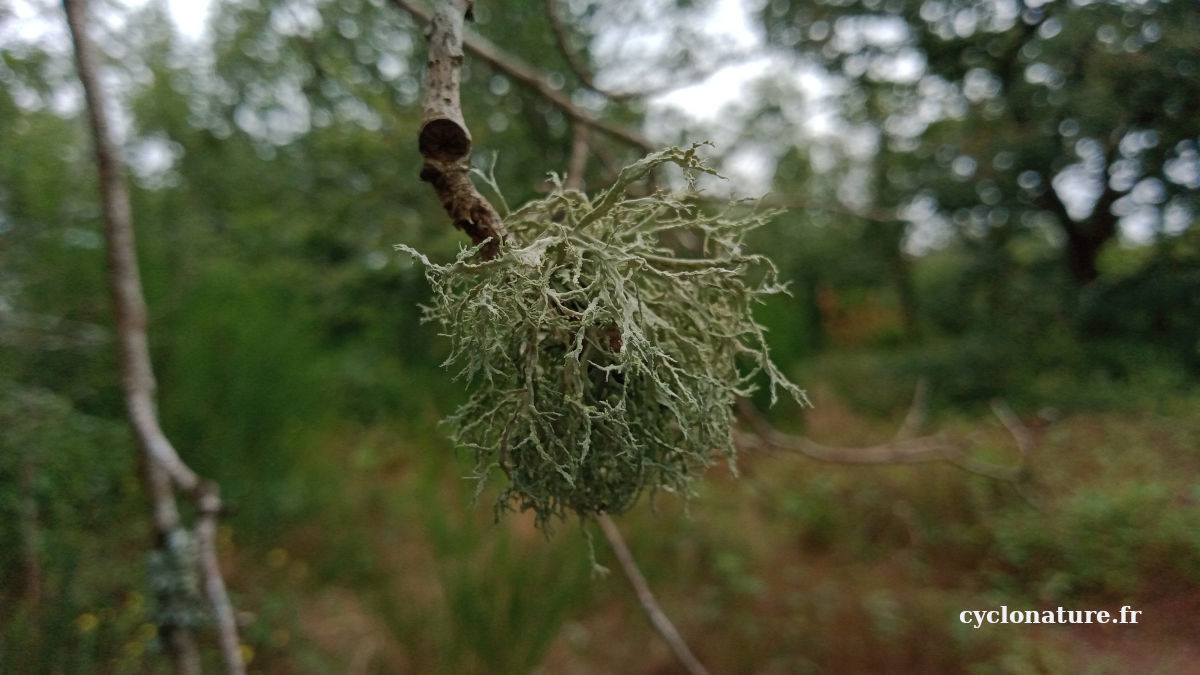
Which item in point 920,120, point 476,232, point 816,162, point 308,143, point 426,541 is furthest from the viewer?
point 816,162

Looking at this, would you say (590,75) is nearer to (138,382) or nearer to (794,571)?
(138,382)

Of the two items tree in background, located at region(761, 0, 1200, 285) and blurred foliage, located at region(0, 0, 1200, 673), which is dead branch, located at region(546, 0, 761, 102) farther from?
tree in background, located at region(761, 0, 1200, 285)

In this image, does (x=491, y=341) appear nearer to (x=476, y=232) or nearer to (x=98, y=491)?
(x=476, y=232)

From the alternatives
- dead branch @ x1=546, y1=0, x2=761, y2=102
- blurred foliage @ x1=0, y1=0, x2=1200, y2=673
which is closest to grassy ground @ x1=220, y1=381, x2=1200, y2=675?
blurred foliage @ x1=0, y1=0, x2=1200, y2=673

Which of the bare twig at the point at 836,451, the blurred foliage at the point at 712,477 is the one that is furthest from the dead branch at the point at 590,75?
the bare twig at the point at 836,451

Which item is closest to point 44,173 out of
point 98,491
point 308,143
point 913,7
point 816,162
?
point 98,491

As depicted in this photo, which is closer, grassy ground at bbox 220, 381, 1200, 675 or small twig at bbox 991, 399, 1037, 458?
grassy ground at bbox 220, 381, 1200, 675

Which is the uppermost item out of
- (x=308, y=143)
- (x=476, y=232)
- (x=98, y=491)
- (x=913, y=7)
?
(x=308, y=143)
